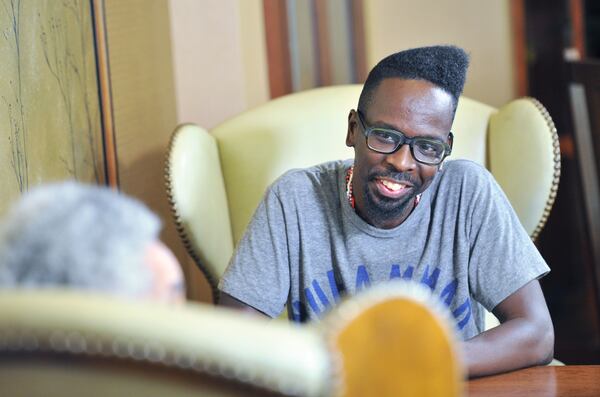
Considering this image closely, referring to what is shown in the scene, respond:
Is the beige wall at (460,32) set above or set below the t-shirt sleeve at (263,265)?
above

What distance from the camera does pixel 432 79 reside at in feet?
5.78

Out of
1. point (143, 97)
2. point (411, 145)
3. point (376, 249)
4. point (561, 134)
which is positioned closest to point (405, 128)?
point (411, 145)

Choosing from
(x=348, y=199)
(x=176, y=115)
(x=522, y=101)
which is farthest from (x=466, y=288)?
(x=176, y=115)

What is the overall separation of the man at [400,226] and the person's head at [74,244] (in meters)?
0.92

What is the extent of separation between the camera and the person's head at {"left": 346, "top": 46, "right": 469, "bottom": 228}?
174cm

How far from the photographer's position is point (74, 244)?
0.75 metres

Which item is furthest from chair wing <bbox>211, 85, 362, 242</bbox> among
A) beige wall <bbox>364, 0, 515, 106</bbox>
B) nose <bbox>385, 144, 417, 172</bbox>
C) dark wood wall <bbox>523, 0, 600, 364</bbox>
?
dark wood wall <bbox>523, 0, 600, 364</bbox>

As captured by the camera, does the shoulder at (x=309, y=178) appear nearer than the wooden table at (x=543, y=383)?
No

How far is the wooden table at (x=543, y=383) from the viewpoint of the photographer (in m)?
1.33

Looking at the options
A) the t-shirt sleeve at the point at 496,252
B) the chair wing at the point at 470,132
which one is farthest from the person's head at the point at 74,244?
the chair wing at the point at 470,132

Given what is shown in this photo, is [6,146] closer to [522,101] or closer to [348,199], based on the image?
[348,199]

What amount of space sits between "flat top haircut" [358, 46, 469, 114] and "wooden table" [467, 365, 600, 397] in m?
0.57

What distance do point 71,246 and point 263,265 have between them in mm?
1015

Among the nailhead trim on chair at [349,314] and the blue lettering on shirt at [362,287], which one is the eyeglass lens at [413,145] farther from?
the nailhead trim on chair at [349,314]
